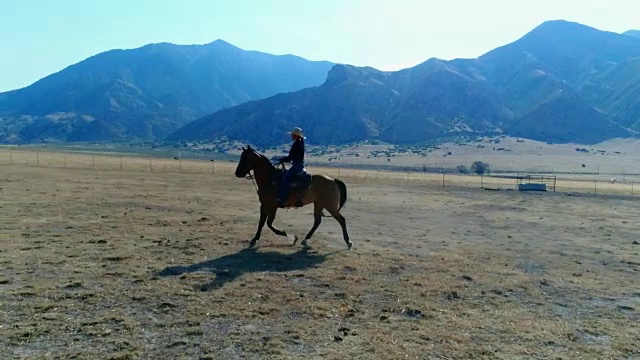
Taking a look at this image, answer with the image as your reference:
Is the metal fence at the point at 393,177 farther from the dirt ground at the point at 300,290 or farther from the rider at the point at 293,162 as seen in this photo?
the rider at the point at 293,162

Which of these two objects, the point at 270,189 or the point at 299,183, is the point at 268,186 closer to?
the point at 270,189

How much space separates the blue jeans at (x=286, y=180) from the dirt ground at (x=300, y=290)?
4.74 feet

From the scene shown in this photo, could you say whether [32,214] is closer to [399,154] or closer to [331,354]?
[331,354]

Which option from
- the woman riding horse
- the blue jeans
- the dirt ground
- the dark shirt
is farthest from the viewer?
the woman riding horse

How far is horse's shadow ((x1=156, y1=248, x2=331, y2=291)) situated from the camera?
11.1 metres

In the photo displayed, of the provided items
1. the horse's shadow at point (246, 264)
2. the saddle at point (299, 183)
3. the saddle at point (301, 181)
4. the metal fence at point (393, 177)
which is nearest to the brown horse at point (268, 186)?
the saddle at point (299, 183)

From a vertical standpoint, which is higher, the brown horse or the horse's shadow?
the brown horse

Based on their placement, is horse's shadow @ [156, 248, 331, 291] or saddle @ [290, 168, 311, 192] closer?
horse's shadow @ [156, 248, 331, 291]

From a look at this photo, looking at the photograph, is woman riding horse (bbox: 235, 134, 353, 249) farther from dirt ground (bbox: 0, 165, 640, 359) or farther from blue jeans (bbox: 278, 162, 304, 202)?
dirt ground (bbox: 0, 165, 640, 359)

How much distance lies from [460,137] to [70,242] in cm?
16471

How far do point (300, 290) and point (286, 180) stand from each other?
5.35 metres

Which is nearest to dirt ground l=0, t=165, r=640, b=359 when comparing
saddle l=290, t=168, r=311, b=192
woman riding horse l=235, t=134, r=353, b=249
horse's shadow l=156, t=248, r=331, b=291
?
horse's shadow l=156, t=248, r=331, b=291

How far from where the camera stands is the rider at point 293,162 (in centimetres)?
1516

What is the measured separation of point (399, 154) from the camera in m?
135
